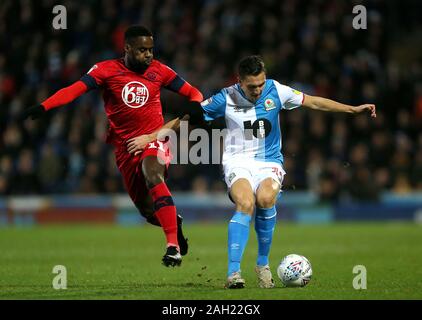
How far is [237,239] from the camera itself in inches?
334

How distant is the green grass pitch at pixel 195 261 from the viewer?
846 cm

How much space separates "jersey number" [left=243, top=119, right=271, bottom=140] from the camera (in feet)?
29.7

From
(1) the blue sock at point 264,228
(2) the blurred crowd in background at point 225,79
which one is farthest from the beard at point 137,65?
(2) the blurred crowd in background at point 225,79

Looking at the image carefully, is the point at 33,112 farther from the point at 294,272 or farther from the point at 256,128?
the point at 294,272

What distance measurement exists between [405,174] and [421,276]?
10669 millimetres

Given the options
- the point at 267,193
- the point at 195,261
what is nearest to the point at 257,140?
the point at 267,193

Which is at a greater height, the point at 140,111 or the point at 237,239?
the point at 140,111

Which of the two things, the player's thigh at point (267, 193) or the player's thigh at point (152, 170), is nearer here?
the player's thigh at point (267, 193)

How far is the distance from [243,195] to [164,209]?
1092mm

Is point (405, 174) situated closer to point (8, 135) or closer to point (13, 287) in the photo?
point (8, 135)

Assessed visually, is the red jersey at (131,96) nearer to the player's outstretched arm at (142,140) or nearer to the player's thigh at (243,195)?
the player's outstretched arm at (142,140)

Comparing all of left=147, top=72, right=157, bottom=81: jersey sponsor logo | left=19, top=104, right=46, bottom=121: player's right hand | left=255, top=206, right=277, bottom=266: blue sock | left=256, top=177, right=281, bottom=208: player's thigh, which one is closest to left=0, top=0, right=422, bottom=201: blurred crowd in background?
left=147, top=72, right=157, bottom=81: jersey sponsor logo

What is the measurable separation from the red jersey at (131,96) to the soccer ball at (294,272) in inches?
85.8

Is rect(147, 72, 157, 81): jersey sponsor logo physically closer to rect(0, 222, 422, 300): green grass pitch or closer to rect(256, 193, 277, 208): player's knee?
rect(256, 193, 277, 208): player's knee
